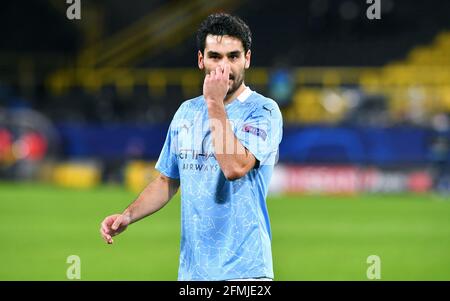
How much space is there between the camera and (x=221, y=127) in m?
5.43

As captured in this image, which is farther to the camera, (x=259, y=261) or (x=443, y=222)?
(x=443, y=222)

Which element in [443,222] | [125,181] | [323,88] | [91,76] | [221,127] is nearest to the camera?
[221,127]

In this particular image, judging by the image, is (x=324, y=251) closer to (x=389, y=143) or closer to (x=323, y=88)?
(x=389, y=143)

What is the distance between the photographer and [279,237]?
1664cm

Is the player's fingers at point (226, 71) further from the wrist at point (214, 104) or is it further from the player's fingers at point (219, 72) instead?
the wrist at point (214, 104)

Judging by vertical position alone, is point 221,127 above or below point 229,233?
above

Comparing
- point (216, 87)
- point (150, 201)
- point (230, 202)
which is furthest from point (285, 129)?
point (216, 87)

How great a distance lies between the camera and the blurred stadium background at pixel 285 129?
14.8 m

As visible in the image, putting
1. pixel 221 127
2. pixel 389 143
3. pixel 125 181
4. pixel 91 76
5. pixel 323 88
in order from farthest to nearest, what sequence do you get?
pixel 91 76 < pixel 323 88 < pixel 125 181 < pixel 389 143 < pixel 221 127

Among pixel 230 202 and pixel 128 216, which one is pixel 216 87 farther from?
pixel 128 216

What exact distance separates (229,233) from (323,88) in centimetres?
2395

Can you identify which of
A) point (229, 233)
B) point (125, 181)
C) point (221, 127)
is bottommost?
point (229, 233)

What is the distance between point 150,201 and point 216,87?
0.99 meters

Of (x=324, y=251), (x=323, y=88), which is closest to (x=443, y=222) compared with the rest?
(x=324, y=251)
